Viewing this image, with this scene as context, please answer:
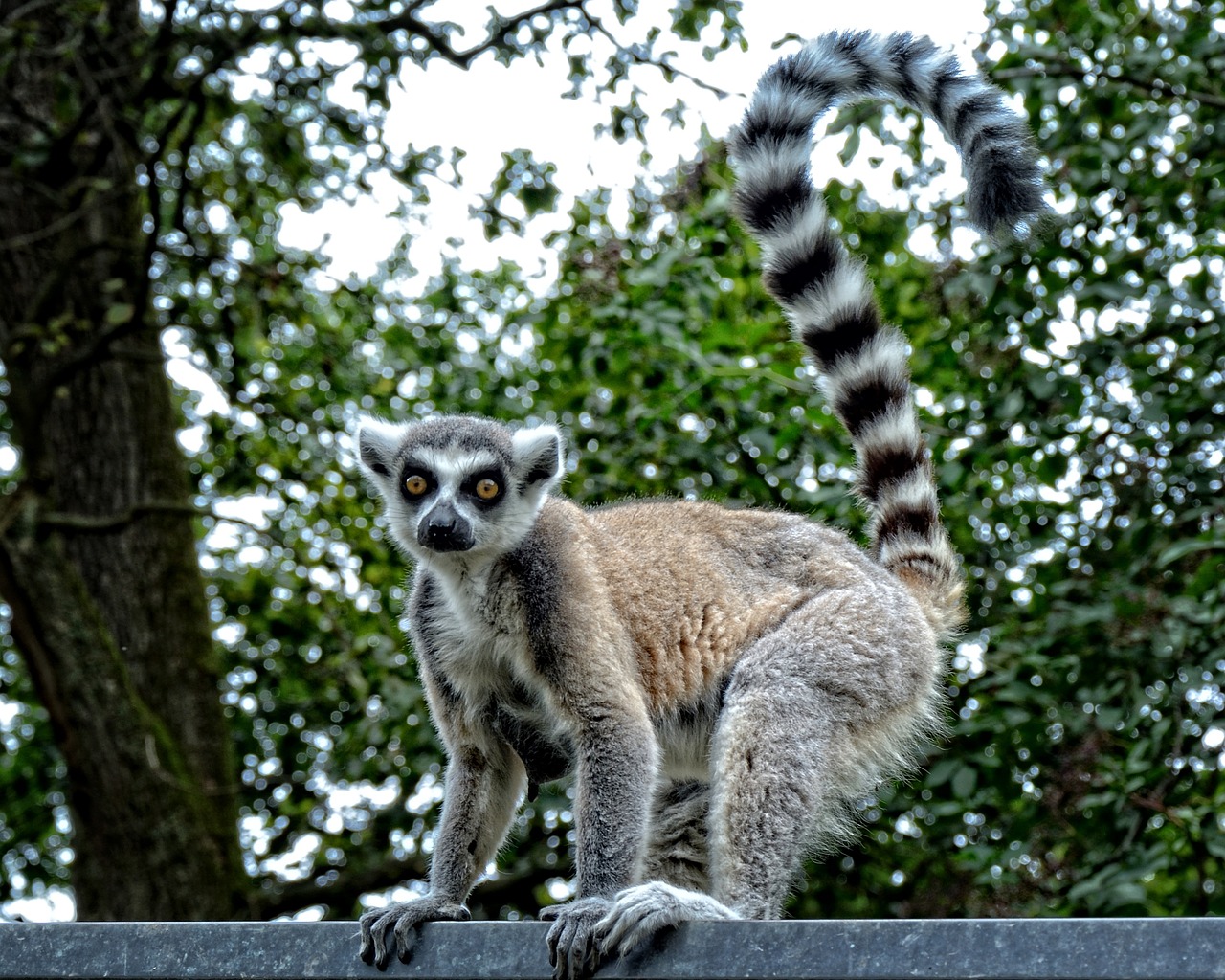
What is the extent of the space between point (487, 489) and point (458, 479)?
102mm

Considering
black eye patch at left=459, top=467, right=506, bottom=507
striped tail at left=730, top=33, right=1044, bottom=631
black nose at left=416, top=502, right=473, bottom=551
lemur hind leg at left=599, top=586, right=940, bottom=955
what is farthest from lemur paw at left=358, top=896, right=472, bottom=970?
striped tail at left=730, top=33, right=1044, bottom=631

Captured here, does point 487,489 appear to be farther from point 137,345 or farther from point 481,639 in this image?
point 137,345

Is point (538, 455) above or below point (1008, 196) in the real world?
below

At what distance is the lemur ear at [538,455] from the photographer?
409 cm

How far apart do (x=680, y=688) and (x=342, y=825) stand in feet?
18.5

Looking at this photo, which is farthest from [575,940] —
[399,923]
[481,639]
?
[481,639]

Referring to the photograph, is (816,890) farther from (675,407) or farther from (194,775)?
(194,775)

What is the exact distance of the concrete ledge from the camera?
189 cm

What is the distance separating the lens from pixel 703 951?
222cm

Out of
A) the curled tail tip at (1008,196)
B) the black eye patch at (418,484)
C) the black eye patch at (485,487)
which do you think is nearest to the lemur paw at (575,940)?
the black eye patch at (485,487)

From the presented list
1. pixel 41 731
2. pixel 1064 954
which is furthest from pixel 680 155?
pixel 41 731

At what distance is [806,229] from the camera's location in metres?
4.41

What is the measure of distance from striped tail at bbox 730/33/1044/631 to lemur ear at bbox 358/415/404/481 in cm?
143

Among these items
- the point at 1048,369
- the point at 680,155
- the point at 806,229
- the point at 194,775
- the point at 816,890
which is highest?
the point at 680,155
